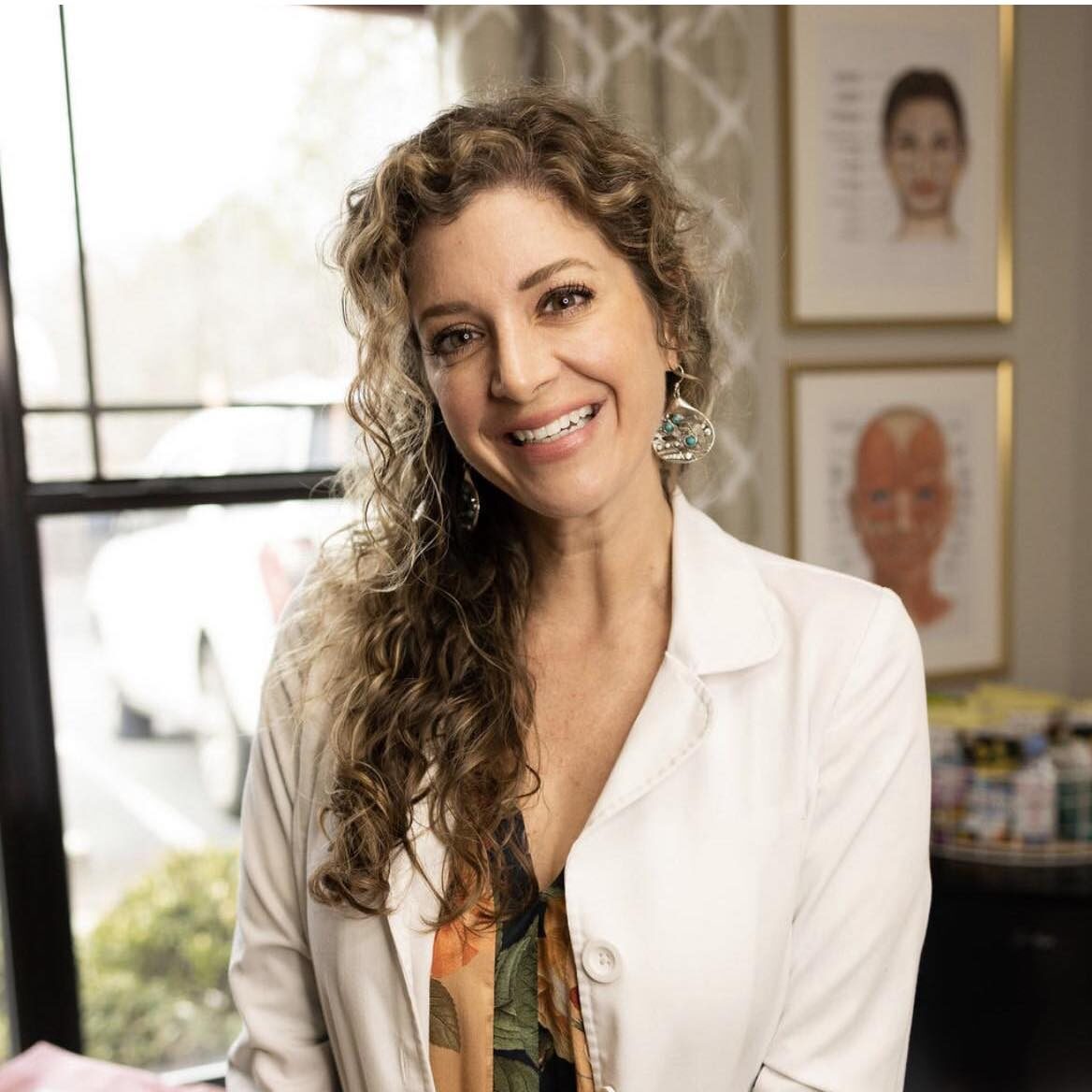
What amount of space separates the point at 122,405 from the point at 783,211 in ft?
5.70

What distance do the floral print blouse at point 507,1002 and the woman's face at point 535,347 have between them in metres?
0.53

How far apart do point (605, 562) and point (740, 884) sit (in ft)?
1.55

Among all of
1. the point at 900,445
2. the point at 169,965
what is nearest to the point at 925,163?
the point at 900,445

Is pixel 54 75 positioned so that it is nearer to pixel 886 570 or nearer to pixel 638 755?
pixel 638 755

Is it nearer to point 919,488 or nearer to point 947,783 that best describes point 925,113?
point 919,488

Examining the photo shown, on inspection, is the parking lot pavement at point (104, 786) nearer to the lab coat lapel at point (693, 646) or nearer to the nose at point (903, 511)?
the lab coat lapel at point (693, 646)

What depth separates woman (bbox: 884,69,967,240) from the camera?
3.25 metres

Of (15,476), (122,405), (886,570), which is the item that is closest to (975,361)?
(886,570)

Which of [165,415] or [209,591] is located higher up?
[165,415]

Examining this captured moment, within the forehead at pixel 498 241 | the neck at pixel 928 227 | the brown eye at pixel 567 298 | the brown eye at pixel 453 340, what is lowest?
the brown eye at pixel 453 340

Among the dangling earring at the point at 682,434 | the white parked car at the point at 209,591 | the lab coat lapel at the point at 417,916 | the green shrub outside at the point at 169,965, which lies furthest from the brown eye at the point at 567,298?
the green shrub outside at the point at 169,965

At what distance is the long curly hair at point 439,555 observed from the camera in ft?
5.05

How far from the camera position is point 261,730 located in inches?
68.2

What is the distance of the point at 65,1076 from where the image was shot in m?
1.92
